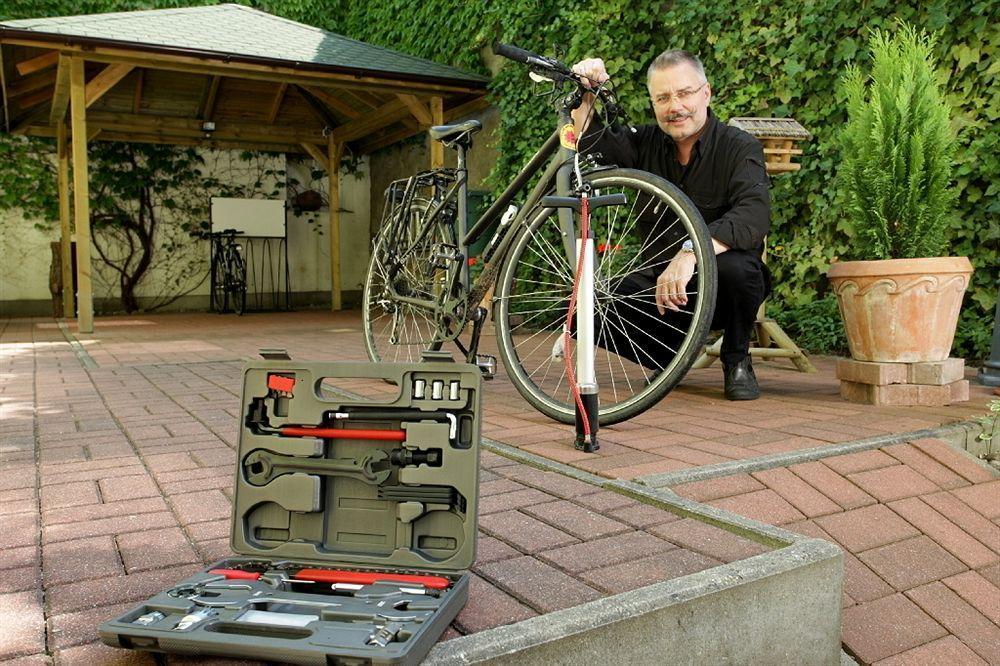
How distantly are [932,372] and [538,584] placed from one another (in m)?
2.09

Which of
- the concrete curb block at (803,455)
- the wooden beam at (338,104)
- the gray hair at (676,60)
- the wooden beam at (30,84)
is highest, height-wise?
the wooden beam at (338,104)

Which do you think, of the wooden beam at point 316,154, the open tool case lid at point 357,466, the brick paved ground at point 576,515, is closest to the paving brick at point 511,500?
the brick paved ground at point 576,515

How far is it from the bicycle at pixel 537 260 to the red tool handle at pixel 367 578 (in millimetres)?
1060

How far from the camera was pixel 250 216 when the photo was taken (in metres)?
12.1

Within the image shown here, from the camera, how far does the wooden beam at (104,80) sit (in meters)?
7.30

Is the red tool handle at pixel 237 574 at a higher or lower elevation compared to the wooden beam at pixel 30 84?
lower

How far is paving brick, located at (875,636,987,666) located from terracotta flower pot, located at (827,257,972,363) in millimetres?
1375

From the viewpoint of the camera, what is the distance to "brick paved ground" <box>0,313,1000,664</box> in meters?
1.26

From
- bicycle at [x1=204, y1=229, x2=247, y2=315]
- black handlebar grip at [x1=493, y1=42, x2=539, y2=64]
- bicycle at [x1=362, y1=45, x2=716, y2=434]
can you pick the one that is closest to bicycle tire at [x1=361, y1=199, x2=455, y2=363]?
bicycle at [x1=362, y1=45, x2=716, y2=434]

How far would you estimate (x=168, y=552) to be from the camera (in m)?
1.41

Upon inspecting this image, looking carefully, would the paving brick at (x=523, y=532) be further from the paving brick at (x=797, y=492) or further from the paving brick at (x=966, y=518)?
the paving brick at (x=966, y=518)

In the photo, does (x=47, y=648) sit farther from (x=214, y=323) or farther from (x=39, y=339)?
(x=214, y=323)

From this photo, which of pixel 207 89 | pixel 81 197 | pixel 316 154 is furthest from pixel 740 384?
pixel 316 154

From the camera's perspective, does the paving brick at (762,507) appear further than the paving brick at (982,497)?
No
